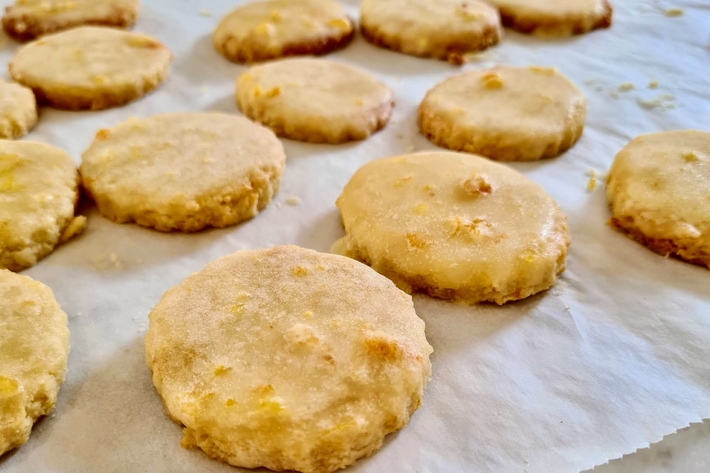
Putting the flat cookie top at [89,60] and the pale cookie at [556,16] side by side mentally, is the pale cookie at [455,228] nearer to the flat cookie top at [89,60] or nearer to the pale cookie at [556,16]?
the flat cookie top at [89,60]

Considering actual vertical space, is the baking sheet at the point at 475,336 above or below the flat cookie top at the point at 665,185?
below

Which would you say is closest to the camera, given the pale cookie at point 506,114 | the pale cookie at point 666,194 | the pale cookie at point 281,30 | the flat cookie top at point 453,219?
the flat cookie top at point 453,219

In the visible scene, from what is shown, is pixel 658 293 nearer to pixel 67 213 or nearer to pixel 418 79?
pixel 418 79

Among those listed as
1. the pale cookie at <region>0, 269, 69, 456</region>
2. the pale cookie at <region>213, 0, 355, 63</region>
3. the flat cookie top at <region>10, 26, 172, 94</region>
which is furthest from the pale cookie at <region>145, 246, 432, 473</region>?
the pale cookie at <region>213, 0, 355, 63</region>

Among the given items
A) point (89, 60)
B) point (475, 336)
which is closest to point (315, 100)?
point (89, 60)

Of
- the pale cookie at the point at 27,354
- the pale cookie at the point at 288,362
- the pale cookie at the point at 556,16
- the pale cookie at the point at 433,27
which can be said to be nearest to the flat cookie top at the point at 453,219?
the pale cookie at the point at 288,362

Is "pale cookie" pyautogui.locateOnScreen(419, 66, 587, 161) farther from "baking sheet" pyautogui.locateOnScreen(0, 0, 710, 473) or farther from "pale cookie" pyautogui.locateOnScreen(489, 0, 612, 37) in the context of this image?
"pale cookie" pyautogui.locateOnScreen(489, 0, 612, 37)

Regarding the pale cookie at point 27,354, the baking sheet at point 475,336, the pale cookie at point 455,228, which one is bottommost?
the baking sheet at point 475,336

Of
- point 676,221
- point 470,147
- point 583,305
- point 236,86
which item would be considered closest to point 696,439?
point 583,305
